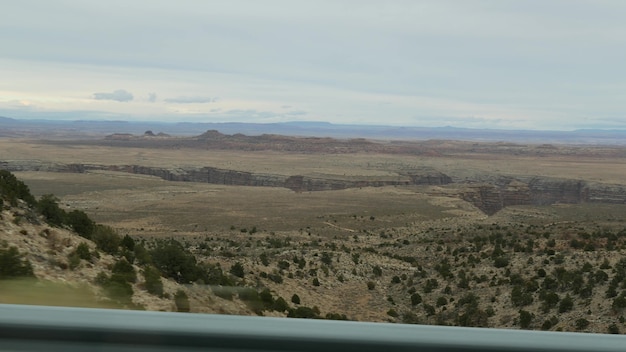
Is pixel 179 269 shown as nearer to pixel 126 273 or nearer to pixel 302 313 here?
pixel 302 313

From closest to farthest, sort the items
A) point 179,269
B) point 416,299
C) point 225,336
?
point 225,336 → point 179,269 → point 416,299

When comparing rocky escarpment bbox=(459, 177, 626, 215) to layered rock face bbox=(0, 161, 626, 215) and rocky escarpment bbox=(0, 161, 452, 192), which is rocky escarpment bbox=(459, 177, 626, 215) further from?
rocky escarpment bbox=(0, 161, 452, 192)

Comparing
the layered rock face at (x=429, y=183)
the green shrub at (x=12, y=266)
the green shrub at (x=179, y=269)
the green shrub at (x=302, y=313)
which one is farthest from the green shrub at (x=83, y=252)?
the layered rock face at (x=429, y=183)

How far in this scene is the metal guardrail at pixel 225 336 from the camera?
8.39 ft

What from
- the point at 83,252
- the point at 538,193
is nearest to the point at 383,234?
the point at 83,252

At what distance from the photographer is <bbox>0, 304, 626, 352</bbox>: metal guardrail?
101 inches

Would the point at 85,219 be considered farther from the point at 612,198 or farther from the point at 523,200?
the point at 612,198

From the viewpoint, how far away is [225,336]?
2.58m

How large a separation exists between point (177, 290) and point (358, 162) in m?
116

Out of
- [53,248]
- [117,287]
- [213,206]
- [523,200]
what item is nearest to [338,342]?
[117,287]

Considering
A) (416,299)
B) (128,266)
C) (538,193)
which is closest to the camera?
(128,266)

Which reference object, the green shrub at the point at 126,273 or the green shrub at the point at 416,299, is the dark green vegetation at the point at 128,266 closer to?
the green shrub at the point at 126,273

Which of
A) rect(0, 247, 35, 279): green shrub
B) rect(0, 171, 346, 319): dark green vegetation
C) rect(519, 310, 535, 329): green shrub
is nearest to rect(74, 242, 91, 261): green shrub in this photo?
rect(0, 171, 346, 319): dark green vegetation

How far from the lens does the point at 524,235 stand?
27031 millimetres
